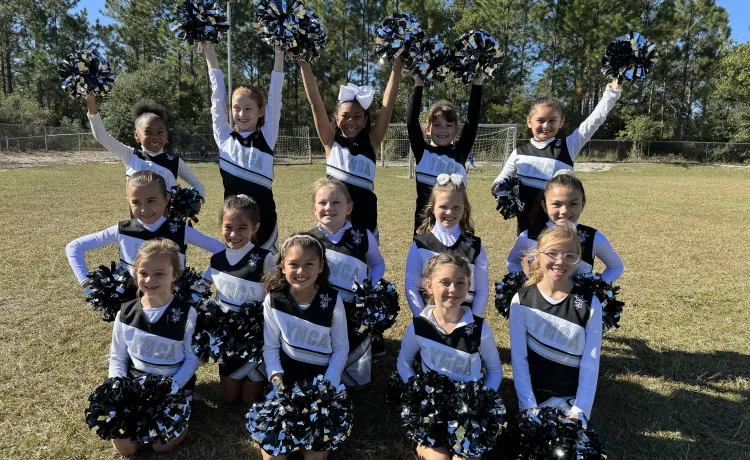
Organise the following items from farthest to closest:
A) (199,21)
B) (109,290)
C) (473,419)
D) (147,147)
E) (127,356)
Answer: (147,147) < (199,21) < (109,290) < (127,356) < (473,419)

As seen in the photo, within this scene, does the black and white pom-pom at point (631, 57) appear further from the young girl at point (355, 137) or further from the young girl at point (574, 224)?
the young girl at point (355, 137)

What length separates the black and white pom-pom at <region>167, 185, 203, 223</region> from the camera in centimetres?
349

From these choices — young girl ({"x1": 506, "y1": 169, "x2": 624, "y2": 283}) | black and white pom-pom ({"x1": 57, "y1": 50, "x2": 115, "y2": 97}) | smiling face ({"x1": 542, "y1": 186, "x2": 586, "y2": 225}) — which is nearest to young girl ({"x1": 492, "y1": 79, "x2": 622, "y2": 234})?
young girl ({"x1": 506, "y1": 169, "x2": 624, "y2": 283})

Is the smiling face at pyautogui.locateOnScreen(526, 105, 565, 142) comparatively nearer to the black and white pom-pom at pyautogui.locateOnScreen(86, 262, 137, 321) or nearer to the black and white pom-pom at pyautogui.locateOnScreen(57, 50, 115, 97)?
the black and white pom-pom at pyautogui.locateOnScreen(86, 262, 137, 321)

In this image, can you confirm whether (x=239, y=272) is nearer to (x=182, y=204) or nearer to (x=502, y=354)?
(x=182, y=204)

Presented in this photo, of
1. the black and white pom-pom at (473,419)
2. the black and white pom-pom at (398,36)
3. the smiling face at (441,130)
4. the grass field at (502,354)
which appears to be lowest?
the grass field at (502,354)

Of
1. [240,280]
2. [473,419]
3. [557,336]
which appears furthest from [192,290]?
[557,336]

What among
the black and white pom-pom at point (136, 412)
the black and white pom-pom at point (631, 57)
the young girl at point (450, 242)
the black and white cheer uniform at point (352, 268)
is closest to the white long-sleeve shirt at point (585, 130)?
the black and white pom-pom at point (631, 57)

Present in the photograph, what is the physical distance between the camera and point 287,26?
321 cm

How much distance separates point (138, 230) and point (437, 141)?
2142 millimetres

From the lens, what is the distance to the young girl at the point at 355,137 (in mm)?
3395

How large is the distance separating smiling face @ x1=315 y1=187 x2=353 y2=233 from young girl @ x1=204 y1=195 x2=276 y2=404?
1.37 ft

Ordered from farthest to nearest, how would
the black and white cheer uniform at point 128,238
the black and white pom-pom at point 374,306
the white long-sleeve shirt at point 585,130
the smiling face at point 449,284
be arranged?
the white long-sleeve shirt at point 585,130, the black and white cheer uniform at point 128,238, the black and white pom-pom at point 374,306, the smiling face at point 449,284

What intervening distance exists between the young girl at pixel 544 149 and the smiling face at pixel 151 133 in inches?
101
